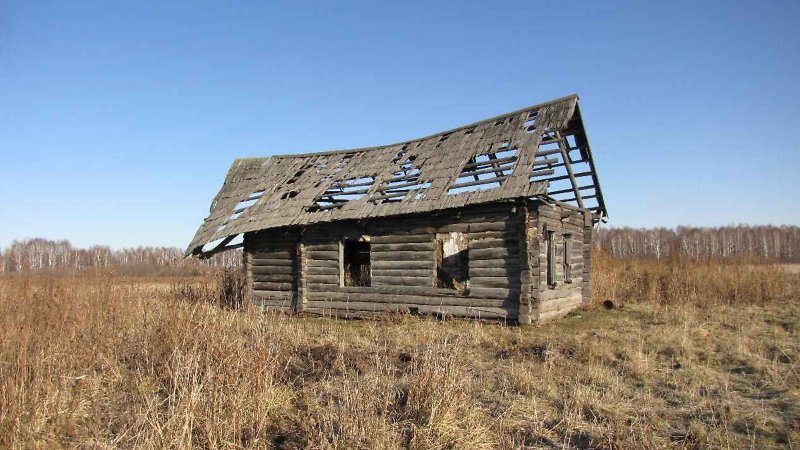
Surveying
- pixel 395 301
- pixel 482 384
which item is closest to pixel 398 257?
pixel 395 301

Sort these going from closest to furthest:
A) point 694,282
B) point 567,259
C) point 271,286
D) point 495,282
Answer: point 495,282 < point 567,259 < point 271,286 < point 694,282

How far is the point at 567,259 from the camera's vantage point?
1490 centimetres

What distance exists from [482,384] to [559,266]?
836cm

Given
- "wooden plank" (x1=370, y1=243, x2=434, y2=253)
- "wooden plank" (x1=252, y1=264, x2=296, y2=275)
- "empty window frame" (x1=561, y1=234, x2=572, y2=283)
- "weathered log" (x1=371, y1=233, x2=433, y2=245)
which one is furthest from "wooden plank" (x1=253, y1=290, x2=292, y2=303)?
"empty window frame" (x1=561, y1=234, x2=572, y2=283)

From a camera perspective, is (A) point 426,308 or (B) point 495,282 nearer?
(B) point 495,282

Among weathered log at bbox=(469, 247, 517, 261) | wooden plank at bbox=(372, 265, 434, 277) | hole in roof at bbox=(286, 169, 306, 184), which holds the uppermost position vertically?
hole in roof at bbox=(286, 169, 306, 184)

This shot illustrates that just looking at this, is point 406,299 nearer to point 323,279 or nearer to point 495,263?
point 495,263

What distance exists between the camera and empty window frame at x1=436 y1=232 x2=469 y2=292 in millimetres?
13586

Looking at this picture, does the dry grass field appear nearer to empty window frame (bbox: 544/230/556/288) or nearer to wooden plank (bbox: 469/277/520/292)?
wooden plank (bbox: 469/277/520/292)

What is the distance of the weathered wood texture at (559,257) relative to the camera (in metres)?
12.3

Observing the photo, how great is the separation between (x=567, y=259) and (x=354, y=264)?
6.94m

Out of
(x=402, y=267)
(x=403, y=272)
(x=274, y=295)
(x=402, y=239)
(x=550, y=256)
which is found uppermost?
(x=402, y=239)

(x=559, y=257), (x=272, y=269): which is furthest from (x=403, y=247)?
(x=272, y=269)

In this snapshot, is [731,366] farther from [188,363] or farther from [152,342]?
[152,342]
